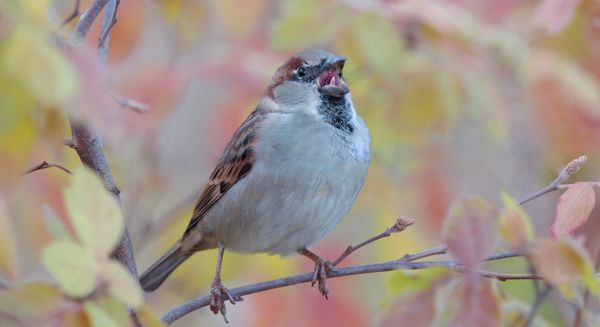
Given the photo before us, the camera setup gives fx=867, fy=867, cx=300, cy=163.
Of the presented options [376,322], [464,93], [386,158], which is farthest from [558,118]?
[376,322]

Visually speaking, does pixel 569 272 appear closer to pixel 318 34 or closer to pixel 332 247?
pixel 318 34

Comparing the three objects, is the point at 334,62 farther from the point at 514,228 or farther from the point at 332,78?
the point at 514,228

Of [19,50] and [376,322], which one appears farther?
[376,322]

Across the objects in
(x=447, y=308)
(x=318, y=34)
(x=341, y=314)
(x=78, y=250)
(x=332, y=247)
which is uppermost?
(x=318, y=34)

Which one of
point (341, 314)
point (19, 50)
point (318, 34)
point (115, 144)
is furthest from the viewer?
point (341, 314)

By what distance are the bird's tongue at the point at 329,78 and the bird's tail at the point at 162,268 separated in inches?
24.6

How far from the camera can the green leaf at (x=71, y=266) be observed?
870mm

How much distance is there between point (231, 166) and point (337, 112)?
321 mm

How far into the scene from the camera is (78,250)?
0.89m

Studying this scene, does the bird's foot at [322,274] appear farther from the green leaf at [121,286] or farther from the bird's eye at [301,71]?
the green leaf at [121,286]

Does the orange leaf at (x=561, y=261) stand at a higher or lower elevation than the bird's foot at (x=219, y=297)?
lower

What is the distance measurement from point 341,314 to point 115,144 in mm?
1652

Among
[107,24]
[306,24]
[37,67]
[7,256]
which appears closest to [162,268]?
[306,24]

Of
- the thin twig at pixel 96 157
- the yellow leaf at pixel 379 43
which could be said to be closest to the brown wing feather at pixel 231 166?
the yellow leaf at pixel 379 43
